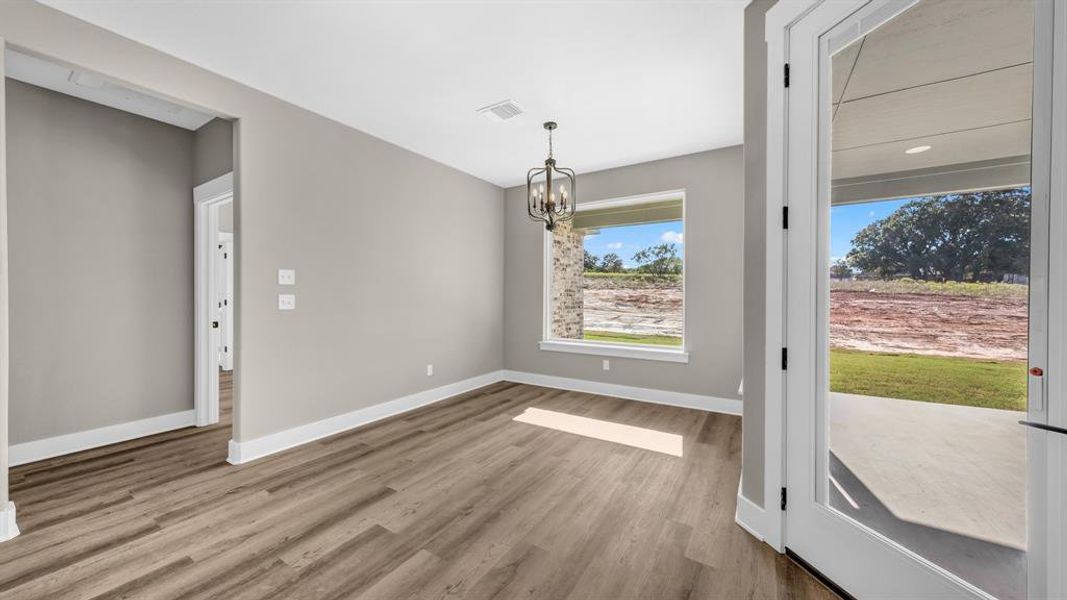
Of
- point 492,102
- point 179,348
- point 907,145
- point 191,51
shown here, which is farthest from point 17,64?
point 907,145

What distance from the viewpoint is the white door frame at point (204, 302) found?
147 inches

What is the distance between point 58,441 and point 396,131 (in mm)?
3639

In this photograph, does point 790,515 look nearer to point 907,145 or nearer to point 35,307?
point 907,145

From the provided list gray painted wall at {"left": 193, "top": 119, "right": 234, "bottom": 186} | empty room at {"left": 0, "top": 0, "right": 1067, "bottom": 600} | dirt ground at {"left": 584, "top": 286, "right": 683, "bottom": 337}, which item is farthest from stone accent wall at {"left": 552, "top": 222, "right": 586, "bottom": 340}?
gray painted wall at {"left": 193, "top": 119, "right": 234, "bottom": 186}

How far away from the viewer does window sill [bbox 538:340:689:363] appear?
451cm

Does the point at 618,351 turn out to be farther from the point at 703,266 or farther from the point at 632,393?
the point at 703,266

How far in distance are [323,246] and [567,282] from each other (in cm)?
307

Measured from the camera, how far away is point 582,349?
5109 mm

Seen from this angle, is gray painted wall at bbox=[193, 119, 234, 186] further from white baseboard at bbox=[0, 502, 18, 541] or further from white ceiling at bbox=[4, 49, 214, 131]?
white baseboard at bbox=[0, 502, 18, 541]

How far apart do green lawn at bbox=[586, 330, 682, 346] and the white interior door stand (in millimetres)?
2929

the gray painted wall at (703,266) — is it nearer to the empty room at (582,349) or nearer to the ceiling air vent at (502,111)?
the empty room at (582,349)

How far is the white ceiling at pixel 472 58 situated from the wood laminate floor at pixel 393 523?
2.80 meters

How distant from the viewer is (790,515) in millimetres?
1858

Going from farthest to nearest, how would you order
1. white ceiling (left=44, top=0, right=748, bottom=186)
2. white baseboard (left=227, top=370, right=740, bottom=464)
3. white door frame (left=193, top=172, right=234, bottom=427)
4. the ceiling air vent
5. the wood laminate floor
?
white door frame (left=193, top=172, right=234, bottom=427)
the ceiling air vent
white baseboard (left=227, top=370, right=740, bottom=464)
white ceiling (left=44, top=0, right=748, bottom=186)
the wood laminate floor
